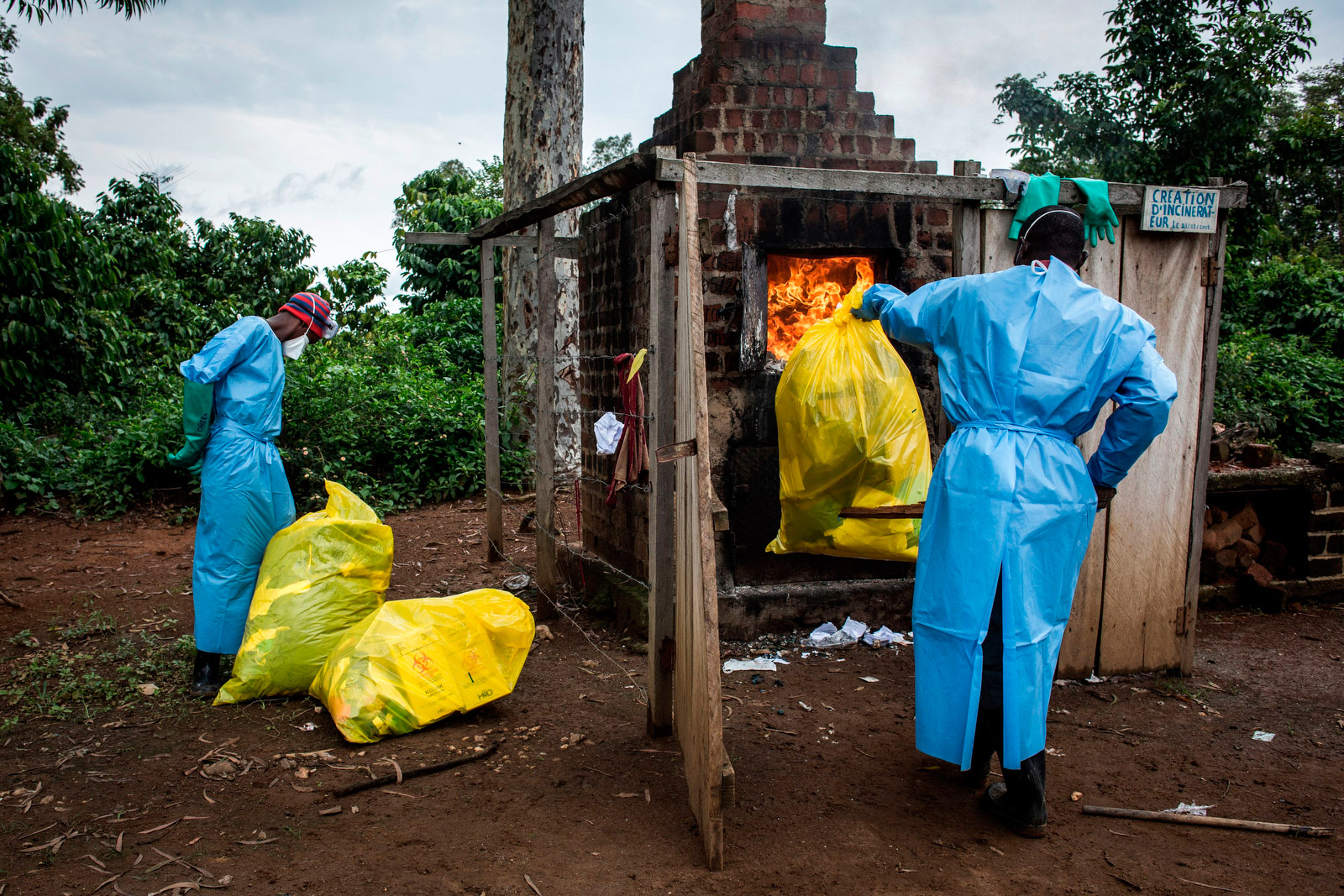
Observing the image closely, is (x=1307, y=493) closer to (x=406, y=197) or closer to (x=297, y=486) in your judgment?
(x=297, y=486)

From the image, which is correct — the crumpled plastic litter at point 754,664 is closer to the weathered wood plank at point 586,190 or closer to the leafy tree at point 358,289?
the weathered wood plank at point 586,190

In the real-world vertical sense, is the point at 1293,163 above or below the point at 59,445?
above

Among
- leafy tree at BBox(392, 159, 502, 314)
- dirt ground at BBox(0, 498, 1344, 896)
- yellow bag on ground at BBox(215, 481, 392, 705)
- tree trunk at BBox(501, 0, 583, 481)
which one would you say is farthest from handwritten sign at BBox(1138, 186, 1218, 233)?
leafy tree at BBox(392, 159, 502, 314)

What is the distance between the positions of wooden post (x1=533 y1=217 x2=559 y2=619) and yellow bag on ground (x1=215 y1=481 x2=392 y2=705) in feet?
4.36

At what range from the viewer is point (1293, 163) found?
1178 cm

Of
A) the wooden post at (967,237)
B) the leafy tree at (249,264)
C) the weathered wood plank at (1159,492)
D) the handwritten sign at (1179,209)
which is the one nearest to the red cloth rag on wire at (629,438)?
the wooden post at (967,237)

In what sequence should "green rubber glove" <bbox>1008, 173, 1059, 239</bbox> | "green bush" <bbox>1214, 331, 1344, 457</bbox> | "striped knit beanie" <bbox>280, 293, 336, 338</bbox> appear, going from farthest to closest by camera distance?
1. "green bush" <bbox>1214, 331, 1344, 457</bbox>
2. "striped knit beanie" <bbox>280, 293, 336, 338</bbox>
3. "green rubber glove" <bbox>1008, 173, 1059, 239</bbox>

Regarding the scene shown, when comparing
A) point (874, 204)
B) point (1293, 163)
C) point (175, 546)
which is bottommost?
point (175, 546)

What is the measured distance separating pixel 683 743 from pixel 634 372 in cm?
202

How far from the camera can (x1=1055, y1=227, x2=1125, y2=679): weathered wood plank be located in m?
3.88

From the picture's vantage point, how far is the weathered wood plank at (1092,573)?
153 inches

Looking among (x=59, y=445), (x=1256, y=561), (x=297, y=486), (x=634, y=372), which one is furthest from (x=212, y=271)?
(x=1256, y=561)

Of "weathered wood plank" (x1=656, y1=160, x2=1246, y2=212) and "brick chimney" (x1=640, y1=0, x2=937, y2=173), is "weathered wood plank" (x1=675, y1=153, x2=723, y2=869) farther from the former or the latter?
"brick chimney" (x1=640, y1=0, x2=937, y2=173)

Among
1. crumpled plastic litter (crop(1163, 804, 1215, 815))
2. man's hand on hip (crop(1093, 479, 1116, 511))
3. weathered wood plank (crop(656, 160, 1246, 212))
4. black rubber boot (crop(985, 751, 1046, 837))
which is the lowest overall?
crumpled plastic litter (crop(1163, 804, 1215, 815))
